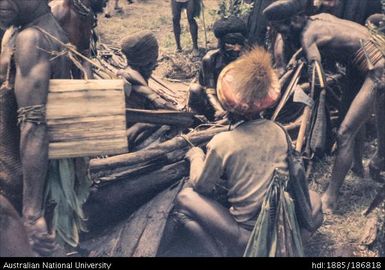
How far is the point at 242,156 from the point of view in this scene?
11.8 ft

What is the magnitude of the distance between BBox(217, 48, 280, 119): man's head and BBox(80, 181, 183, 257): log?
3.98 feet

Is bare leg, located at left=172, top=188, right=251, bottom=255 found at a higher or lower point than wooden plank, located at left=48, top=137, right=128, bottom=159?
lower

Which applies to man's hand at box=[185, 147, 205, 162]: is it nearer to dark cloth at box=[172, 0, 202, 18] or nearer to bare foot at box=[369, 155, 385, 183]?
bare foot at box=[369, 155, 385, 183]

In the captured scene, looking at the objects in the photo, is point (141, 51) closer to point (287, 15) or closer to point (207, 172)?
point (287, 15)

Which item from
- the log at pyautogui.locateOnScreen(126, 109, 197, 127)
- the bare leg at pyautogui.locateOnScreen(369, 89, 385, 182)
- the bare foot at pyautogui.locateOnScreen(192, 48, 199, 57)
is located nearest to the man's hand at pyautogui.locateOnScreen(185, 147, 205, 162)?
the log at pyautogui.locateOnScreen(126, 109, 197, 127)

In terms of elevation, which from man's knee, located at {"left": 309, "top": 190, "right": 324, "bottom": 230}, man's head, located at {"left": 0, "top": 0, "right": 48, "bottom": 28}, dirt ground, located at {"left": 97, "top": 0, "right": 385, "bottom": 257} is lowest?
dirt ground, located at {"left": 97, "top": 0, "right": 385, "bottom": 257}

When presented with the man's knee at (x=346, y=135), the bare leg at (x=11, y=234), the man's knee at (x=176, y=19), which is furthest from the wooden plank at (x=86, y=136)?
the man's knee at (x=176, y=19)

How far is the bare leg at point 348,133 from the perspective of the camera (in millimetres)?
4969

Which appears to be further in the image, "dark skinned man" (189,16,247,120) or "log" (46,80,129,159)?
"dark skinned man" (189,16,247,120)

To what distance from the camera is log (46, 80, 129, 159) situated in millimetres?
3475

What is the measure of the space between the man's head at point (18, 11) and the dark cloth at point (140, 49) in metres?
1.75
